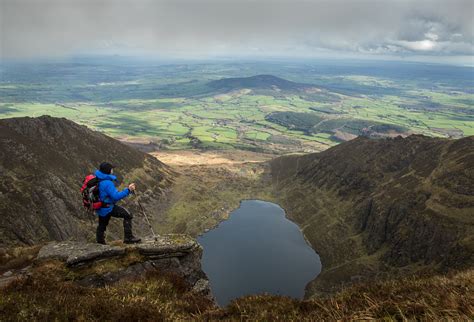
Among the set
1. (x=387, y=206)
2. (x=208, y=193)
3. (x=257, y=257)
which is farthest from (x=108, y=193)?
(x=208, y=193)

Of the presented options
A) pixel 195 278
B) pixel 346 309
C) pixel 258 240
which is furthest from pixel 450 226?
pixel 346 309

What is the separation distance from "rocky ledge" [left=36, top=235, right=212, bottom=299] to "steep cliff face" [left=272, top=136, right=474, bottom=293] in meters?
55.1

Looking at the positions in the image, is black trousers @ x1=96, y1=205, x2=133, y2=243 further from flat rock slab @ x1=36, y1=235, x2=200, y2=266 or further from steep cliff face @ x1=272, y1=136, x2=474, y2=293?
steep cliff face @ x1=272, y1=136, x2=474, y2=293

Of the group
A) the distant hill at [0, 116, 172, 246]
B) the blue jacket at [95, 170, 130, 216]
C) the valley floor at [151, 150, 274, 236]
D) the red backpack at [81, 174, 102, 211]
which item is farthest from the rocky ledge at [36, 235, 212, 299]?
the valley floor at [151, 150, 274, 236]

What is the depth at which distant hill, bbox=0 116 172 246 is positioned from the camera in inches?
3031

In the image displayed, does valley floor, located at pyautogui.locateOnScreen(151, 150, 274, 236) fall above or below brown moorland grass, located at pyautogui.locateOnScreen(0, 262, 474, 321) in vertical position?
below

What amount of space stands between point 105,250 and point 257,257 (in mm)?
86939

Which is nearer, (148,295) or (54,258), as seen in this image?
(148,295)

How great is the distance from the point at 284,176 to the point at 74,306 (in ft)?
525

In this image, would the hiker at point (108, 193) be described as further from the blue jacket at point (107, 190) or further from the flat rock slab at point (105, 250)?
the flat rock slab at point (105, 250)

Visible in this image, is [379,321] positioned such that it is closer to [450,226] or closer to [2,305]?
[2,305]

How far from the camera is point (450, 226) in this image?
7931cm

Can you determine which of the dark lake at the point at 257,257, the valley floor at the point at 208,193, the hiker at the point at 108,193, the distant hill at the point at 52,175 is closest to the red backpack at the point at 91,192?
the hiker at the point at 108,193

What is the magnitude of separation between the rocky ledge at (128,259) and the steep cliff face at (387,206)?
55126mm
